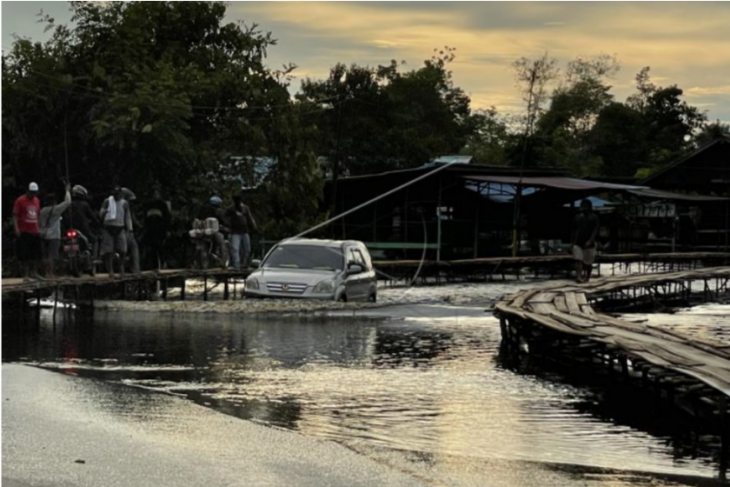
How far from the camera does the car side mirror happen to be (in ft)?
73.2

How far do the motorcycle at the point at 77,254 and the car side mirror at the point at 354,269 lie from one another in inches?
187

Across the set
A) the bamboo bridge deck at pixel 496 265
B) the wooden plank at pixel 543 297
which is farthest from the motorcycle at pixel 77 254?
the bamboo bridge deck at pixel 496 265

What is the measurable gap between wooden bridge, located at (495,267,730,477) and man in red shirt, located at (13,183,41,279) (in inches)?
311

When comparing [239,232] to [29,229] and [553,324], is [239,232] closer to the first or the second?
[29,229]

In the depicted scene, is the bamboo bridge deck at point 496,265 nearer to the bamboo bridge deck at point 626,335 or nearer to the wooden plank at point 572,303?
the bamboo bridge deck at point 626,335

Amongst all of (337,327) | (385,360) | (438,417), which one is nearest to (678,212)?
(337,327)

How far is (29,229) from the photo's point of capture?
20.0m

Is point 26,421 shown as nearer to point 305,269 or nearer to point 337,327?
point 337,327

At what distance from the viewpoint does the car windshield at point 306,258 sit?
22.4 m

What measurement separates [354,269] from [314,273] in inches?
35.0

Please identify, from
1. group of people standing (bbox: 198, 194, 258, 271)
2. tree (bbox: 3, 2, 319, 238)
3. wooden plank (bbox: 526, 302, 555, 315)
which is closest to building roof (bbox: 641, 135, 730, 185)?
tree (bbox: 3, 2, 319, 238)

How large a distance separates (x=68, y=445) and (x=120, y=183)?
85.2 feet

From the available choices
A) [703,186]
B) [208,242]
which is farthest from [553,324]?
[703,186]

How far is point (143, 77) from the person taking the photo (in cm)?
3297
